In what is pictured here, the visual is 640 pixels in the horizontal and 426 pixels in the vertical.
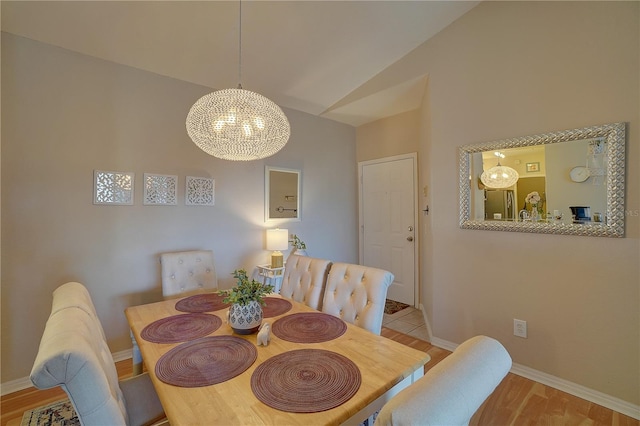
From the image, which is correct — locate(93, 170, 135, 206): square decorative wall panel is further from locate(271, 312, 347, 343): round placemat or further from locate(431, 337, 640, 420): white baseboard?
locate(431, 337, 640, 420): white baseboard

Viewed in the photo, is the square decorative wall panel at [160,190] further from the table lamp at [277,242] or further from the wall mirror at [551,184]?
the wall mirror at [551,184]

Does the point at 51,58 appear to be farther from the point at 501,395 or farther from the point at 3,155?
the point at 501,395

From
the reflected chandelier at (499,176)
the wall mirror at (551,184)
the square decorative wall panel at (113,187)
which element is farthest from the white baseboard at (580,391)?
the square decorative wall panel at (113,187)

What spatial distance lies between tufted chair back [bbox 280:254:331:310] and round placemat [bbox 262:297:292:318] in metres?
0.19

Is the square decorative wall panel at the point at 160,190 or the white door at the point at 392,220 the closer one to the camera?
the square decorative wall panel at the point at 160,190

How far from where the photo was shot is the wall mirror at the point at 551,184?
5.79ft

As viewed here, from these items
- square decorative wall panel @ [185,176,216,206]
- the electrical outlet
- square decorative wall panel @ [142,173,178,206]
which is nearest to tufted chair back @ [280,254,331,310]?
square decorative wall panel @ [185,176,216,206]

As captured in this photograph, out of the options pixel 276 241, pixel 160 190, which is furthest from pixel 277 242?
pixel 160 190

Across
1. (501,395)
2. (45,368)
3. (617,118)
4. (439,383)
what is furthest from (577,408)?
(45,368)

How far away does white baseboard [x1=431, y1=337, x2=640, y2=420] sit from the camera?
67.5 inches

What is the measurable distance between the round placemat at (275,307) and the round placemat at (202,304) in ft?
0.86

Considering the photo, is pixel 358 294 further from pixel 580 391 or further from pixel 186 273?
pixel 580 391

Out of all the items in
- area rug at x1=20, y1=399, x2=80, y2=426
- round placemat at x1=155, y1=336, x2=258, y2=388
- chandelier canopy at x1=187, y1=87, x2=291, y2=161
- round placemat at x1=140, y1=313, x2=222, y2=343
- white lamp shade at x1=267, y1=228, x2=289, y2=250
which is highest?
chandelier canopy at x1=187, y1=87, x2=291, y2=161

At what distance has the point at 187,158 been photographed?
8.87ft
